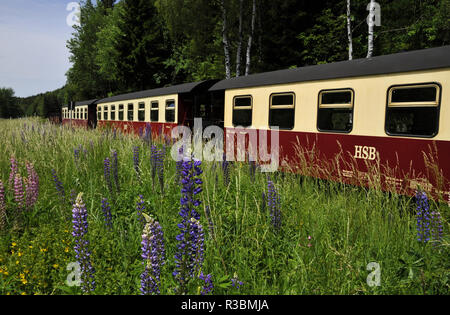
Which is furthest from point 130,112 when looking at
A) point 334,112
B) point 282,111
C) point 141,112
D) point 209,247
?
point 209,247

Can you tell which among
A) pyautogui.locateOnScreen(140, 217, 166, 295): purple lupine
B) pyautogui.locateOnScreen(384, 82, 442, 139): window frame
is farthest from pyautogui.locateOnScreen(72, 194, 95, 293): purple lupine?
pyautogui.locateOnScreen(384, 82, 442, 139): window frame

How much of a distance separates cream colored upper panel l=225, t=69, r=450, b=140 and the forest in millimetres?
7703

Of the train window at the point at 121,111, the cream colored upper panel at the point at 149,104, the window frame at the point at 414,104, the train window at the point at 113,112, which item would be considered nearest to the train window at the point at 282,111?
the window frame at the point at 414,104

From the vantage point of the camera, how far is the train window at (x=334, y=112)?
235 inches

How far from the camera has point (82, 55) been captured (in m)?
41.3

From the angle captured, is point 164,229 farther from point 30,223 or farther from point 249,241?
point 30,223

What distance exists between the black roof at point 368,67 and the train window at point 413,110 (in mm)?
323

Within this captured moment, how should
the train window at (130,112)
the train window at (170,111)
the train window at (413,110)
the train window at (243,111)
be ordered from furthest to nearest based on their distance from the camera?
the train window at (130,112)
the train window at (170,111)
the train window at (243,111)
the train window at (413,110)

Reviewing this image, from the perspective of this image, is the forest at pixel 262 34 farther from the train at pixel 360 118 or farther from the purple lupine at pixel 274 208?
the purple lupine at pixel 274 208

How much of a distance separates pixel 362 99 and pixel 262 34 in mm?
16514

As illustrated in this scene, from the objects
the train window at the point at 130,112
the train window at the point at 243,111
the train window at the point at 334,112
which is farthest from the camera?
the train window at the point at 130,112

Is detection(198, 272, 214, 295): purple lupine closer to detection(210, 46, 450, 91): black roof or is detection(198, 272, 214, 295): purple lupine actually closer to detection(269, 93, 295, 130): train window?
detection(210, 46, 450, 91): black roof

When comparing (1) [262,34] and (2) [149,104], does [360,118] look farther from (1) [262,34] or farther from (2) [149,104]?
(1) [262,34]

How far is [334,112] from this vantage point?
631 centimetres
